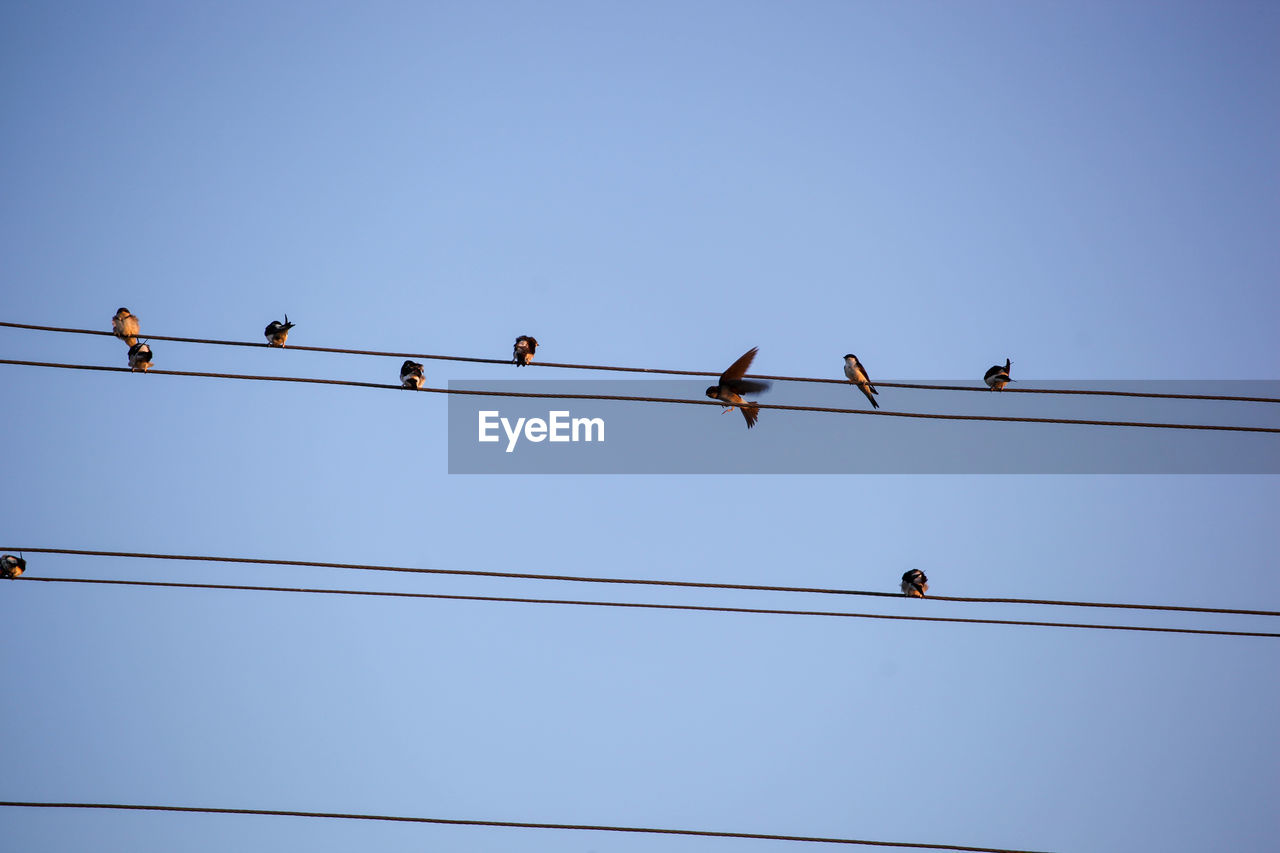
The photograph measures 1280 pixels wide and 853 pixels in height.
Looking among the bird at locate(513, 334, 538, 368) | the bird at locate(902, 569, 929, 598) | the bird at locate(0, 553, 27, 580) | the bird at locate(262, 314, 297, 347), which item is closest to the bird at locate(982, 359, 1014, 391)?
the bird at locate(902, 569, 929, 598)

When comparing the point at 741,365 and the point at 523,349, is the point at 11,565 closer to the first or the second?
the point at 523,349

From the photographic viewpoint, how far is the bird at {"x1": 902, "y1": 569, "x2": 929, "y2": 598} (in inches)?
392

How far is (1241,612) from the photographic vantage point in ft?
25.8

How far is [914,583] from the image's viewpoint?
9.97 m

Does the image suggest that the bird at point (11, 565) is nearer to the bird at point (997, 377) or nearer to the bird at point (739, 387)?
the bird at point (739, 387)

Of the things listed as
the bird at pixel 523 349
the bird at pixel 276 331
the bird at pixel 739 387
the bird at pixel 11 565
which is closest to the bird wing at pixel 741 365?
the bird at pixel 739 387

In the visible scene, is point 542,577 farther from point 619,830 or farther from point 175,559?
point 175,559

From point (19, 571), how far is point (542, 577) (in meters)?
6.91

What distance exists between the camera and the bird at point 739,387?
9383mm

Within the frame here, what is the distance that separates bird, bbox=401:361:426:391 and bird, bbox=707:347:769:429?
272 centimetres

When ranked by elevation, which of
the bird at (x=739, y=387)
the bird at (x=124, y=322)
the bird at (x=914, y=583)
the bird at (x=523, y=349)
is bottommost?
the bird at (x=914, y=583)

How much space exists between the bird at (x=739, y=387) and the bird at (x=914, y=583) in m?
2.00

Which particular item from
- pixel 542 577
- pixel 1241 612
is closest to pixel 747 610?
pixel 542 577

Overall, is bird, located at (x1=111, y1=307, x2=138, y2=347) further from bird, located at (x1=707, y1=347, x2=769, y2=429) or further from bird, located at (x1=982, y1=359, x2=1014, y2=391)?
bird, located at (x1=982, y1=359, x2=1014, y2=391)
